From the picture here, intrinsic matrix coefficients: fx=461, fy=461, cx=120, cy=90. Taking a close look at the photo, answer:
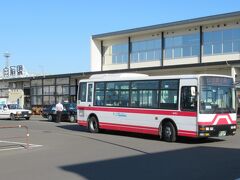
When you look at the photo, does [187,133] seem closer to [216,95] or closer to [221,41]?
[216,95]

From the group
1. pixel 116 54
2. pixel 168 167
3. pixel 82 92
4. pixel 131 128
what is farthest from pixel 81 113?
pixel 116 54

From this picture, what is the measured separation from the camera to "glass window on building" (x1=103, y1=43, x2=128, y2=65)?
4947 centimetres

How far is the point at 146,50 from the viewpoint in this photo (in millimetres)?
46781

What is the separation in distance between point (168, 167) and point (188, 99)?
269 inches

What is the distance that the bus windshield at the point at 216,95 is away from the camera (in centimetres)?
1782

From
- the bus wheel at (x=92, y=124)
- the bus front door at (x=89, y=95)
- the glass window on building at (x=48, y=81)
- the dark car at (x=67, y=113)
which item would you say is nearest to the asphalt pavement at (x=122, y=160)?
the bus wheel at (x=92, y=124)

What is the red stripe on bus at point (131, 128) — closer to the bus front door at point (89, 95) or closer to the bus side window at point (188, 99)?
the bus front door at point (89, 95)

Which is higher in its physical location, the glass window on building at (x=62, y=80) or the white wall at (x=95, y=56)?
the white wall at (x=95, y=56)

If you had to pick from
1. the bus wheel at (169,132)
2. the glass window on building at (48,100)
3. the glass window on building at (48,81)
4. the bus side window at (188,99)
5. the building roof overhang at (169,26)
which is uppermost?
the building roof overhang at (169,26)

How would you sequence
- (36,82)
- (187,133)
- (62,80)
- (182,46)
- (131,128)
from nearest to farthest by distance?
(187,133)
(131,128)
(182,46)
(62,80)
(36,82)

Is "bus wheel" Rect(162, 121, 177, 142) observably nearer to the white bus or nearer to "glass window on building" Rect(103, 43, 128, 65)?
the white bus

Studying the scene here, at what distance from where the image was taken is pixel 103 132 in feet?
78.5

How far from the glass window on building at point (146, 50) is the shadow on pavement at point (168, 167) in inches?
1240

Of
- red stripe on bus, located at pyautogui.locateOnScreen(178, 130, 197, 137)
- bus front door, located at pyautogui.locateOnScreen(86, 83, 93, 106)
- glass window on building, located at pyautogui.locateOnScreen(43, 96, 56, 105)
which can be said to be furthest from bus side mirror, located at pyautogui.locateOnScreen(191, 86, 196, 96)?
glass window on building, located at pyautogui.locateOnScreen(43, 96, 56, 105)
